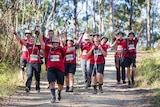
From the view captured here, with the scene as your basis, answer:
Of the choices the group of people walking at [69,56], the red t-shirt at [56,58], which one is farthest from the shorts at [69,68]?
the red t-shirt at [56,58]

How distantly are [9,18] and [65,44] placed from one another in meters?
4.46

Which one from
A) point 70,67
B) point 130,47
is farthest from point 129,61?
point 70,67

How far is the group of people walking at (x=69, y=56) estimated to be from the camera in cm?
989

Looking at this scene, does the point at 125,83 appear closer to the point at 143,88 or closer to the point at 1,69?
the point at 143,88

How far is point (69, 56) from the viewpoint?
12.0 m

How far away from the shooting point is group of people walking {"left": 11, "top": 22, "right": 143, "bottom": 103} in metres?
9.89

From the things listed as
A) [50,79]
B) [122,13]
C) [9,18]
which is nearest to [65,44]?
[50,79]

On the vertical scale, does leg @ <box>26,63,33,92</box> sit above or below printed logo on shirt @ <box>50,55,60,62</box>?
below

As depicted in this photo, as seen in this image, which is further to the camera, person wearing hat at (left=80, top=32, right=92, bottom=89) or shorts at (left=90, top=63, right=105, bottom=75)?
person wearing hat at (left=80, top=32, right=92, bottom=89)

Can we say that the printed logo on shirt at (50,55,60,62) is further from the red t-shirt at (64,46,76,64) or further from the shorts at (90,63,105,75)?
the shorts at (90,63,105,75)

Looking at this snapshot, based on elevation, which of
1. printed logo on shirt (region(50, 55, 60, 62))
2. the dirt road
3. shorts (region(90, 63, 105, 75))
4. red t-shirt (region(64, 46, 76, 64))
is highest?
printed logo on shirt (region(50, 55, 60, 62))

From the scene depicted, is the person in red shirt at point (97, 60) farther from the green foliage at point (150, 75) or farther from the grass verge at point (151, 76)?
the green foliage at point (150, 75)

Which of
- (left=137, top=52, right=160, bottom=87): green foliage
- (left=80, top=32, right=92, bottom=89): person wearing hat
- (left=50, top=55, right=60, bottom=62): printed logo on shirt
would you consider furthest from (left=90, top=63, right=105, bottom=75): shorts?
(left=50, top=55, right=60, bottom=62): printed logo on shirt

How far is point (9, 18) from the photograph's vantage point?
1509 centimetres
